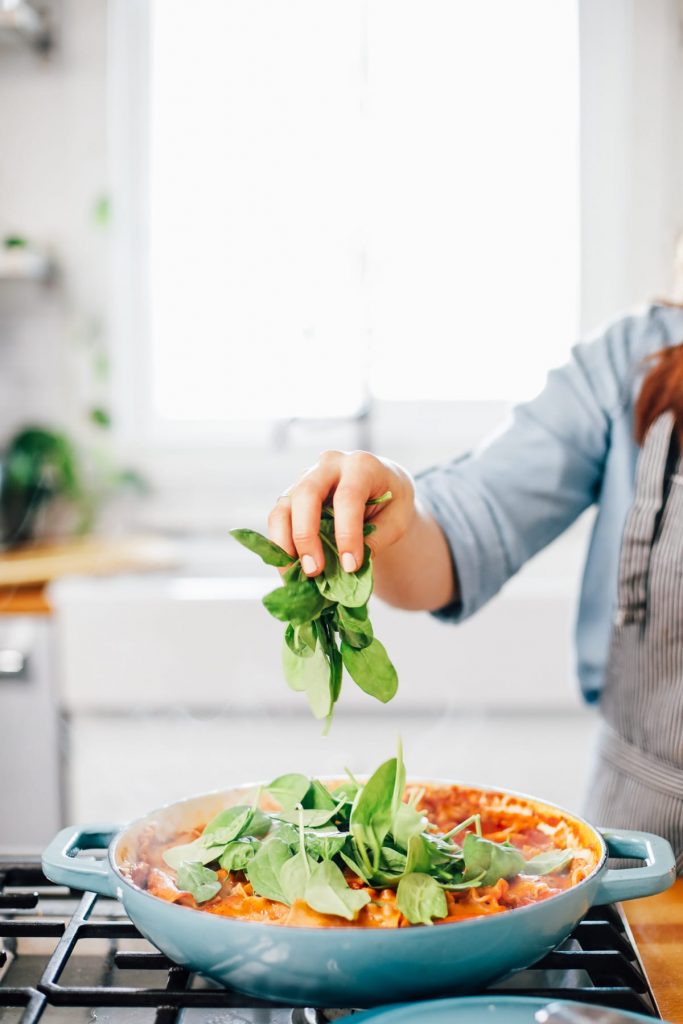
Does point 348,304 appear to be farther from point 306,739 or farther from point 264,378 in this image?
point 306,739

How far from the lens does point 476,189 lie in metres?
2.36

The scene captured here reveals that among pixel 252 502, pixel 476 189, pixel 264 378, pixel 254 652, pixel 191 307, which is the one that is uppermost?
pixel 476 189

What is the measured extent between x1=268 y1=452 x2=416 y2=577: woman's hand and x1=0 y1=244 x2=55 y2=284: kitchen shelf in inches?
66.2

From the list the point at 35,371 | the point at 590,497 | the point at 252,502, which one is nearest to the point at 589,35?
the point at 252,502

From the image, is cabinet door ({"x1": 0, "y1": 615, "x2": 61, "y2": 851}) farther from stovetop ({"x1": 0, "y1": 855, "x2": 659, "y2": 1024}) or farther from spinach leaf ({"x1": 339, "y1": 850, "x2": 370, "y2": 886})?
spinach leaf ({"x1": 339, "y1": 850, "x2": 370, "y2": 886})

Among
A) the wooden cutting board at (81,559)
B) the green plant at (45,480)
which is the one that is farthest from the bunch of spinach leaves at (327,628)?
the green plant at (45,480)

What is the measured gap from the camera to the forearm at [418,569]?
0.90 metres

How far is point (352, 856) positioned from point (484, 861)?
0.21 ft

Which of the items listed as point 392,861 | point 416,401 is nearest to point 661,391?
point 392,861

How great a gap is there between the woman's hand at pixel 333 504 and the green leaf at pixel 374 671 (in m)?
0.05

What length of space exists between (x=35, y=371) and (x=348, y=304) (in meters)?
0.73

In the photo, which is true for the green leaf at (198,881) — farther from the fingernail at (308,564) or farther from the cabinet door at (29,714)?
the cabinet door at (29,714)

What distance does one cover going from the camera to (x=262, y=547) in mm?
557

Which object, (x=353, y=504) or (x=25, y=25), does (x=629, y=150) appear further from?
(x=353, y=504)
